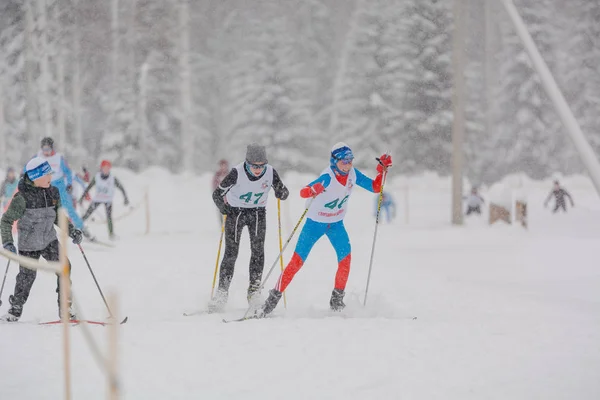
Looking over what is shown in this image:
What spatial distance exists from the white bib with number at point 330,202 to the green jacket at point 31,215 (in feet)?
9.11

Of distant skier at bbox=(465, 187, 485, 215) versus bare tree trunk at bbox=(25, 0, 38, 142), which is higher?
bare tree trunk at bbox=(25, 0, 38, 142)

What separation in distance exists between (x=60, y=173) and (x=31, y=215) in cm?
637

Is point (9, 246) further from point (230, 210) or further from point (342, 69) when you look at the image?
point (342, 69)

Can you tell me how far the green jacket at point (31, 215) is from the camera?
6.62 m

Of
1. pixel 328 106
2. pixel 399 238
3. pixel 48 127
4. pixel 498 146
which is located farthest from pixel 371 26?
pixel 399 238

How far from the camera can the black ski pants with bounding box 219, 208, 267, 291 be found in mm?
7719

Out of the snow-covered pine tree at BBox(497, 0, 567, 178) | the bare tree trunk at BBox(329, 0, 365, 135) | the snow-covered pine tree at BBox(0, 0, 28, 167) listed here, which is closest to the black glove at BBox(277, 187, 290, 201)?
the snow-covered pine tree at BBox(0, 0, 28, 167)

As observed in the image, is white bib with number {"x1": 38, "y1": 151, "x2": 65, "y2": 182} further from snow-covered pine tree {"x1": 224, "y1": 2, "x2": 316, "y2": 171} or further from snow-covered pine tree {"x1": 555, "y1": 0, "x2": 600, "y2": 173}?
snow-covered pine tree {"x1": 555, "y1": 0, "x2": 600, "y2": 173}

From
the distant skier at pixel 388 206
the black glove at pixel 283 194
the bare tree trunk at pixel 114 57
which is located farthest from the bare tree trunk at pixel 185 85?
the black glove at pixel 283 194

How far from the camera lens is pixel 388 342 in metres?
5.66

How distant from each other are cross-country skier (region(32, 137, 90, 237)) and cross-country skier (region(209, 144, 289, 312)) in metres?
4.25

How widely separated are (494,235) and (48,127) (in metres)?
16.0

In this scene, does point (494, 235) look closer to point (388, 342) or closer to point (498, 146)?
point (388, 342)

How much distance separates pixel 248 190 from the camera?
7578mm
